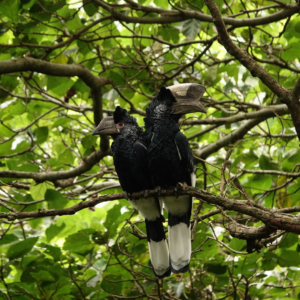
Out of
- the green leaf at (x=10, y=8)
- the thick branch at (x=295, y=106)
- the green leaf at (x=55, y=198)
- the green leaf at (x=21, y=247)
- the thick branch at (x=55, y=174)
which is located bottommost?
the green leaf at (x=21, y=247)

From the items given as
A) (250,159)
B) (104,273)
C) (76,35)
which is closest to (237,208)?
(104,273)

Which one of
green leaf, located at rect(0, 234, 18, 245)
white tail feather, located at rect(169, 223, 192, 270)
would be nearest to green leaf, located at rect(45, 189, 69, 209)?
green leaf, located at rect(0, 234, 18, 245)

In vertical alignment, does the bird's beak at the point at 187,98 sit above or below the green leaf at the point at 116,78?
below

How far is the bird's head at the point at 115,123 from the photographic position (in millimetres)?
2979

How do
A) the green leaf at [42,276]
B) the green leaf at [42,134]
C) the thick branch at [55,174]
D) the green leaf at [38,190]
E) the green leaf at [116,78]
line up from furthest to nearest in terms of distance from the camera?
the green leaf at [42,134] → the green leaf at [116,78] → the thick branch at [55,174] → the green leaf at [38,190] → the green leaf at [42,276]

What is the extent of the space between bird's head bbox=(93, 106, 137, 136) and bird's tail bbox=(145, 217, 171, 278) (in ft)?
2.49

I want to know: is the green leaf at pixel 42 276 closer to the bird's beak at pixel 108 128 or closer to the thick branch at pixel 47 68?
the bird's beak at pixel 108 128

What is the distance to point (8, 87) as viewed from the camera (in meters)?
4.13

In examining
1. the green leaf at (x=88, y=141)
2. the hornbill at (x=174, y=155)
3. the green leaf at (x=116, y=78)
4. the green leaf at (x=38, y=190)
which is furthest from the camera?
the green leaf at (x=88, y=141)

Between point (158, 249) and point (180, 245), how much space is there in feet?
0.59

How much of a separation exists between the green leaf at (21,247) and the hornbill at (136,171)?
0.86 metres

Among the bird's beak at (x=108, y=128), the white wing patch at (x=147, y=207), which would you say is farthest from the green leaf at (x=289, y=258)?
the bird's beak at (x=108, y=128)

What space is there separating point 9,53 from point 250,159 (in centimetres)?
263

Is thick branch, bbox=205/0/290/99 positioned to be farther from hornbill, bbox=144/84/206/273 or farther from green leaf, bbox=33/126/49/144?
green leaf, bbox=33/126/49/144
